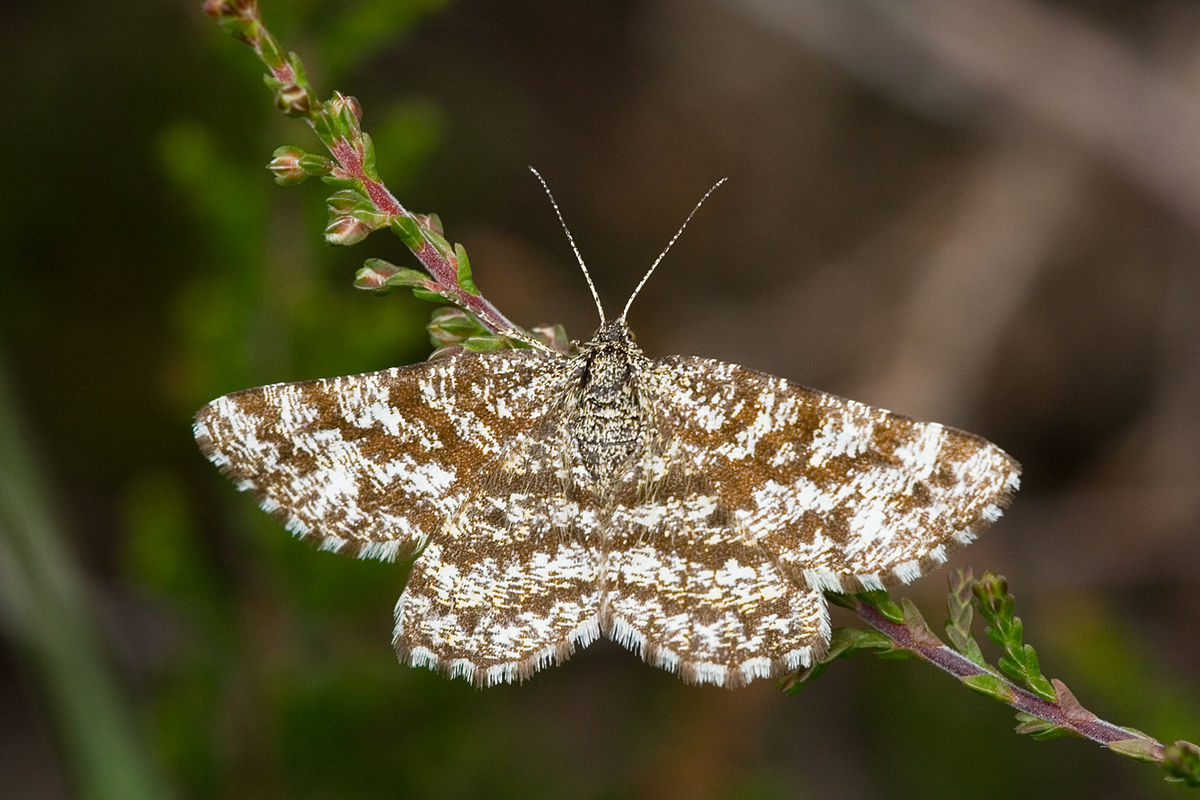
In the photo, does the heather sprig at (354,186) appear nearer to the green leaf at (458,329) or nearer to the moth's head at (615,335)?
the green leaf at (458,329)

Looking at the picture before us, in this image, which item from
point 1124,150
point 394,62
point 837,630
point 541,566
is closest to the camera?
point 837,630

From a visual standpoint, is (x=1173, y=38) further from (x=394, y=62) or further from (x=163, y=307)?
(x=163, y=307)

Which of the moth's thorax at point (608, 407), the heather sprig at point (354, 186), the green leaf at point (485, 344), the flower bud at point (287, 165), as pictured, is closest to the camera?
the heather sprig at point (354, 186)

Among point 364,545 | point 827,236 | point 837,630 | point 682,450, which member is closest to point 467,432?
point 364,545

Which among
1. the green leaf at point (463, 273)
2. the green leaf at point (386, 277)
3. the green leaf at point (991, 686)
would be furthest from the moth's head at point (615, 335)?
the green leaf at point (991, 686)

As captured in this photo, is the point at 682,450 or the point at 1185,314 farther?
the point at 1185,314

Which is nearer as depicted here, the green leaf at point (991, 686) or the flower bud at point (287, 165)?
the green leaf at point (991, 686)

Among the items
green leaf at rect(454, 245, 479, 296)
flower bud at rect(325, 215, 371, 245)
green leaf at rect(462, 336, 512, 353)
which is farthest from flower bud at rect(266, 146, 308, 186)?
green leaf at rect(462, 336, 512, 353)

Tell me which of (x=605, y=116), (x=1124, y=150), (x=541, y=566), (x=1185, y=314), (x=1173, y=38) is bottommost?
(x=541, y=566)
